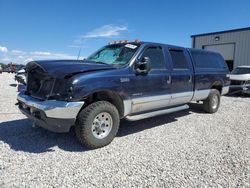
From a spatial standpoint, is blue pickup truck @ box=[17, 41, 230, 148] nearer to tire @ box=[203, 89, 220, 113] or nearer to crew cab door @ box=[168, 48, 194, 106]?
crew cab door @ box=[168, 48, 194, 106]

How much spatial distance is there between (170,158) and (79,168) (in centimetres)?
153

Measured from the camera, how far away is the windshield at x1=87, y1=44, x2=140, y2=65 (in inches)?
191

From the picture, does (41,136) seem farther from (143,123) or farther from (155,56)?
(155,56)

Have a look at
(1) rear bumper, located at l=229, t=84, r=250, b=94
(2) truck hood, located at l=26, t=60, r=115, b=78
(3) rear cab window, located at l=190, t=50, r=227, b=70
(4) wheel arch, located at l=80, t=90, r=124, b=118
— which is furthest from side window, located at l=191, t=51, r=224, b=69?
(1) rear bumper, located at l=229, t=84, r=250, b=94

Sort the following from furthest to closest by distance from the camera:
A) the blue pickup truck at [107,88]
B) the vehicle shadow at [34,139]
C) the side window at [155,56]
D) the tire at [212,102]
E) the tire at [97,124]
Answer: the tire at [212,102]
the side window at [155,56]
the vehicle shadow at [34,139]
the tire at [97,124]
the blue pickup truck at [107,88]

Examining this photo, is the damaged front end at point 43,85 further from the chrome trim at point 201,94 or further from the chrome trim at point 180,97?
the chrome trim at point 201,94

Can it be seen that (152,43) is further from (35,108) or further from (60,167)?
(60,167)

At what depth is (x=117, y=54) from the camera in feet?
16.7

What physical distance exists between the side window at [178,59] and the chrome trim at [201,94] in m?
0.94

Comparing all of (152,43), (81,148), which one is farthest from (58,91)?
(152,43)

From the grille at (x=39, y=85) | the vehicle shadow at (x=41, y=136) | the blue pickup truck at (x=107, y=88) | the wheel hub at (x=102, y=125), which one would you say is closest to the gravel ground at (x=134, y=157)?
the vehicle shadow at (x=41, y=136)

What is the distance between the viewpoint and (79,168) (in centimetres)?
340

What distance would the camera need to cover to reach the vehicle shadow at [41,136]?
4172mm

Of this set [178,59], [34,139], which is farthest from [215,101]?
[34,139]
